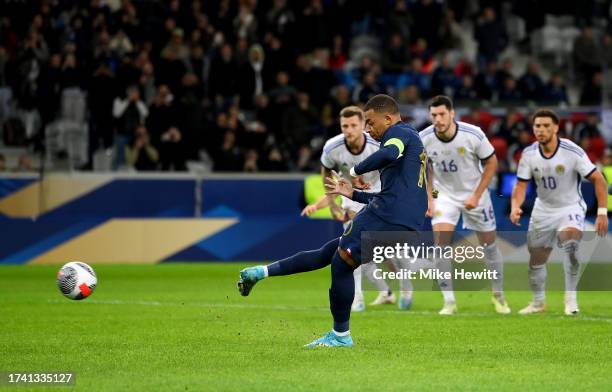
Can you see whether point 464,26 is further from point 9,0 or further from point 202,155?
point 9,0

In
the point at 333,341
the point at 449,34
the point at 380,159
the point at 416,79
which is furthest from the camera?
the point at 449,34

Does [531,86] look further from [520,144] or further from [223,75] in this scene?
[223,75]

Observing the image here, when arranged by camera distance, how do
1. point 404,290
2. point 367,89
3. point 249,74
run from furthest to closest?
1. point 249,74
2. point 367,89
3. point 404,290

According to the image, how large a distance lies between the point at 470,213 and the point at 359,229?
472 centimetres

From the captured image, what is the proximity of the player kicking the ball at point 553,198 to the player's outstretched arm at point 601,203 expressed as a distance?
40mm

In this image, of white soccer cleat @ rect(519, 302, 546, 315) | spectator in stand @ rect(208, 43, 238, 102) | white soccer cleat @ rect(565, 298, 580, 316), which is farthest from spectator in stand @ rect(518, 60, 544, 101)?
white soccer cleat @ rect(565, 298, 580, 316)

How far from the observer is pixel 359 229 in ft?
33.7

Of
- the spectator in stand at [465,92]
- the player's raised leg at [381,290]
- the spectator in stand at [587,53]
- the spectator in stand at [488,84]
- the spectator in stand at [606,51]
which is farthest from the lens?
the spectator in stand at [606,51]

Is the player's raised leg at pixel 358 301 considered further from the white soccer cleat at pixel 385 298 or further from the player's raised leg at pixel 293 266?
the player's raised leg at pixel 293 266

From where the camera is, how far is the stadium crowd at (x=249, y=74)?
24797 mm

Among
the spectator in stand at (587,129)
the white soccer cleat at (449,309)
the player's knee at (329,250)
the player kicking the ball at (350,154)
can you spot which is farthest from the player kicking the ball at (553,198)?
the spectator in stand at (587,129)

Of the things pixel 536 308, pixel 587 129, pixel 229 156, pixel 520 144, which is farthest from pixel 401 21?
pixel 536 308

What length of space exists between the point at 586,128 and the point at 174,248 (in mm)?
8553

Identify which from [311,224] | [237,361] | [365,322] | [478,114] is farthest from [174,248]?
[237,361]
